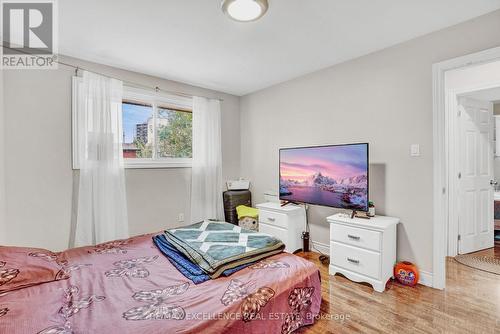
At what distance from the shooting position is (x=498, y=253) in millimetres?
3234

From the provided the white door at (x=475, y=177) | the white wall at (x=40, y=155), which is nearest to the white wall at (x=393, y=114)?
the white door at (x=475, y=177)

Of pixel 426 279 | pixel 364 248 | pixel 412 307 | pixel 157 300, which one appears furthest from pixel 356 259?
pixel 157 300

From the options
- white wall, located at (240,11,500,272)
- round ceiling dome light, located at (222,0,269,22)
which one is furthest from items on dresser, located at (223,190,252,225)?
round ceiling dome light, located at (222,0,269,22)

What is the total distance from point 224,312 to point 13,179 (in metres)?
2.63

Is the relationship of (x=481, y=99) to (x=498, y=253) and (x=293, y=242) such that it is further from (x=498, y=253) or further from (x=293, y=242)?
(x=293, y=242)

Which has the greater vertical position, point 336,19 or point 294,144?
point 336,19

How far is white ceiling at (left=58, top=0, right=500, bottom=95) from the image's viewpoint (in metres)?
1.93

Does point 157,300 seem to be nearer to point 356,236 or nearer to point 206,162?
point 356,236

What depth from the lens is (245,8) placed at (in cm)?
175

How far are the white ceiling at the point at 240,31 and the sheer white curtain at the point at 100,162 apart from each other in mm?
418

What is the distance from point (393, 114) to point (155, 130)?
10.2 feet

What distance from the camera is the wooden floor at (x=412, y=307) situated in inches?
70.6

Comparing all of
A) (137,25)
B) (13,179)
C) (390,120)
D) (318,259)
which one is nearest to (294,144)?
(390,120)

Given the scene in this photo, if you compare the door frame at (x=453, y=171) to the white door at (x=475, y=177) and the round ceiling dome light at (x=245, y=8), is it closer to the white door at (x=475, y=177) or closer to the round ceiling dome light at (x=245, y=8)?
the white door at (x=475, y=177)
